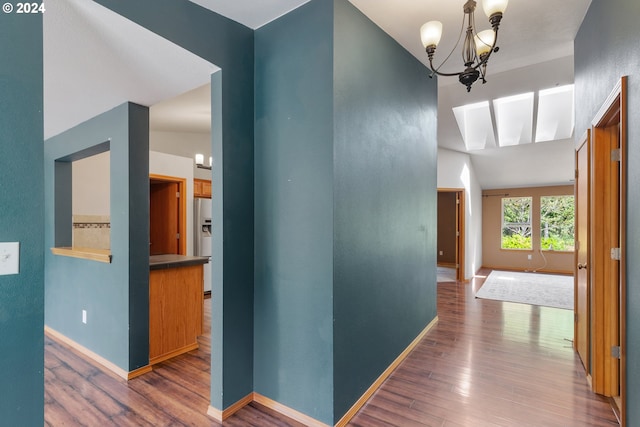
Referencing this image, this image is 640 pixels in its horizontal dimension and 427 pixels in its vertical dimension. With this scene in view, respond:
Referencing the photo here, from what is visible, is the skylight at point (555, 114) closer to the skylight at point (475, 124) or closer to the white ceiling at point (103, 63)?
the skylight at point (475, 124)

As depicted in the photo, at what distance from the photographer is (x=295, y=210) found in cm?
210

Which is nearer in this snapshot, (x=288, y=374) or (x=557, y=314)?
(x=288, y=374)

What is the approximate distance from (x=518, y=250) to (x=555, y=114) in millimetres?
4217

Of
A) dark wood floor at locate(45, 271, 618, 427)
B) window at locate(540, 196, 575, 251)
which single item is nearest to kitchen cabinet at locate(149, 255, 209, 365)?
dark wood floor at locate(45, 271, 618, 427)

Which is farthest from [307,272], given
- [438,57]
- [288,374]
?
[438,57]

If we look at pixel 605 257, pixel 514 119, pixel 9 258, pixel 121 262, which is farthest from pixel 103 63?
pixel 514 119

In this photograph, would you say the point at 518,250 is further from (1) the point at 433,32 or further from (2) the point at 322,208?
(2) the point at 322,208

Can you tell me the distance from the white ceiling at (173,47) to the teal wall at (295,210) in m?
0.33

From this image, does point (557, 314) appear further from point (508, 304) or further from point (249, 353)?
point (249, 353)

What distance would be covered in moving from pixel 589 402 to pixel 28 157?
369cm

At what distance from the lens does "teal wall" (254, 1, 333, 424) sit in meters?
1.97

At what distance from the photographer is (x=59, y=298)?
11.3 feet

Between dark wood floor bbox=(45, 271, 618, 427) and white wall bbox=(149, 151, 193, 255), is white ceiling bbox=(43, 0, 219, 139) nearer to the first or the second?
white wall bbox=(149, 151, 193, 255)

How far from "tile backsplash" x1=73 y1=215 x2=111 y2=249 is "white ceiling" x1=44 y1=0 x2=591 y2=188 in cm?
131
